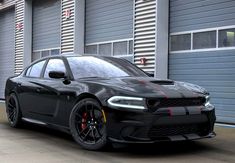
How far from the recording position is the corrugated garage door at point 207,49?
434 inches

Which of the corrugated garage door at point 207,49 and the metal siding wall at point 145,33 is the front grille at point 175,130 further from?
the metal siding wall at point 145,33

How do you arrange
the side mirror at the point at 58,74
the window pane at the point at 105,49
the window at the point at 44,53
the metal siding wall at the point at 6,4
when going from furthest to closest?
the metal siding wall at the point at 6,4 < the window at the point at 44,53 < the window pane at the point at 105,49 < the side mirror at the point at 58,74

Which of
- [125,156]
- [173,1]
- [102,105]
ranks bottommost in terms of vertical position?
[125,156]

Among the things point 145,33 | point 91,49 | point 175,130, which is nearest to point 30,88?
point 175,130

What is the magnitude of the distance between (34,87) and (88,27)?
8920 mm

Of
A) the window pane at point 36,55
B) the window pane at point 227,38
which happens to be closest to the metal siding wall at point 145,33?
the window pane at point 227,38

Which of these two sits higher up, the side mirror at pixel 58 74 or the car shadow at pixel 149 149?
the side mirror at pixel 58 74

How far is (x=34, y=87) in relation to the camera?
27.6 ft

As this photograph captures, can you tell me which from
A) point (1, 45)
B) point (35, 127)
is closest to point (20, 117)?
point (35, 127)

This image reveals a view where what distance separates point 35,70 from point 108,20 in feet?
24.0

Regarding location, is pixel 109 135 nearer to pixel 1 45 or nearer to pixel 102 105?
pixel 102 105

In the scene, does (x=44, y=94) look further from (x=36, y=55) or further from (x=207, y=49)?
(x=36, y=55)

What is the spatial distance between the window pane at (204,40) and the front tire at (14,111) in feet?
16.4

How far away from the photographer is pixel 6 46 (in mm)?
24000
